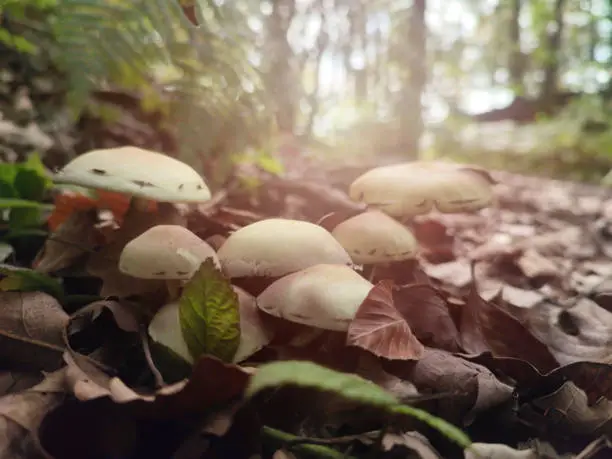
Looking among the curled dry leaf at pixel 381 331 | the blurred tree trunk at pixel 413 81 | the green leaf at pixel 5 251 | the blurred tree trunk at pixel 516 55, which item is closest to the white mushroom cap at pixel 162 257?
the curled dry leaf at pixel 381 331

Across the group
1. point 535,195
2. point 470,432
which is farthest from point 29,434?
point 535,195

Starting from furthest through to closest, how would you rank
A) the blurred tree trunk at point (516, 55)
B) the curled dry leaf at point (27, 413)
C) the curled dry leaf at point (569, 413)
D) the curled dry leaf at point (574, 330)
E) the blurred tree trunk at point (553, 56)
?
1. the blurred tree trunk at point (516, 55)
2. the blurred tree trunk at point (553, 56)
3. the curled dry leaf at point (574, 330)
4. the curled dry leaf at point (569, 413)
5. the curled dry leaf at point (27, 413)

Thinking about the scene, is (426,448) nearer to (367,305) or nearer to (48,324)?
(367,305)

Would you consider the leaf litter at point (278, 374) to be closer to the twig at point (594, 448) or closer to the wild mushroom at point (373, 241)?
the twig at point (594, 448)

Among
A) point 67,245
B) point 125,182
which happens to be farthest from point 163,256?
point 67,245

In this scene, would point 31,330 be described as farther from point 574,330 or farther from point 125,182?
point 574,330

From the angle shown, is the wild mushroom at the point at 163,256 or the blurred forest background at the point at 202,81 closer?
the wild mushroom at the point at 163,256

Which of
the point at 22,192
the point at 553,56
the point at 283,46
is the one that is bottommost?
the point at 22,192
